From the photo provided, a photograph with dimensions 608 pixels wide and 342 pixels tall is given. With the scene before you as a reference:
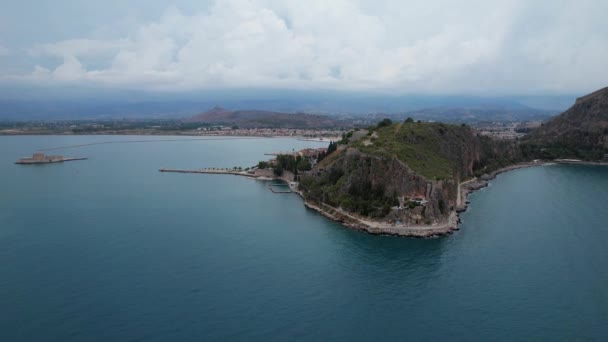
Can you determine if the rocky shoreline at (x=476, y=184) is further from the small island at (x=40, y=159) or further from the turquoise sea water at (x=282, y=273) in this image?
the small island at (x=40, y=159)

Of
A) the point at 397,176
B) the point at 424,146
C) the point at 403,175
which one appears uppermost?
the point at 424,146

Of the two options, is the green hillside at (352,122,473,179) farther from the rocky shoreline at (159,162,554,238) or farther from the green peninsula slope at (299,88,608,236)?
the rocky shoreline at (159,162,554,238)

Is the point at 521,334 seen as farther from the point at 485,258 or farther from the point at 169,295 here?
the point at 169,295

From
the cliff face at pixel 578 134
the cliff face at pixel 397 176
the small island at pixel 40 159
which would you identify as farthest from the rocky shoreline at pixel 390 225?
the small island at pixel 40 159

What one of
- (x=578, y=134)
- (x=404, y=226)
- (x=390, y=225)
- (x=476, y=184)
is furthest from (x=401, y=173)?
(x=578, y=134)

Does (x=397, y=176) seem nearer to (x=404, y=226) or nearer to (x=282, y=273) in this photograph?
(x=404, y=226)

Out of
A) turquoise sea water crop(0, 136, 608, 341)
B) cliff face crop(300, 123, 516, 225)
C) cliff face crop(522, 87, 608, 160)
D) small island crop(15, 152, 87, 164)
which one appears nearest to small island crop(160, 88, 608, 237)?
cliff face crop(300, 123, 516, 225)

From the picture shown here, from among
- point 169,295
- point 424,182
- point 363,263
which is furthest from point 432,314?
point 424,182
